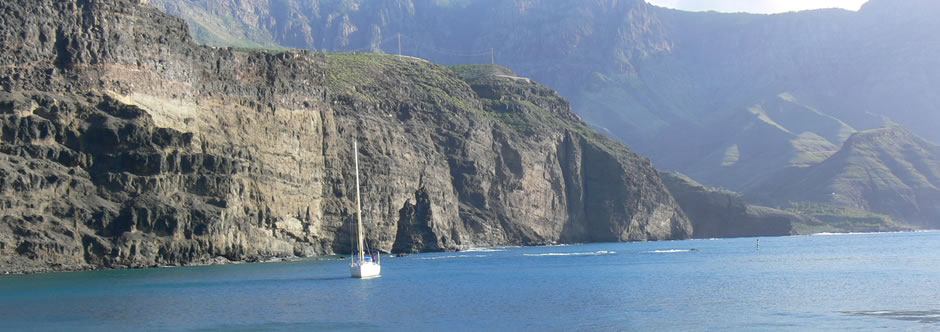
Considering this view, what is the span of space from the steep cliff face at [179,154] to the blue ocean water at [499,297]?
262 inches

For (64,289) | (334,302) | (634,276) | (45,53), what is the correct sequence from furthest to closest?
(45,53)
(634,276)
(64,289)
(334,302)

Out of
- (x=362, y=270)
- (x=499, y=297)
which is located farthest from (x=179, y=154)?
(x=499, y=297)

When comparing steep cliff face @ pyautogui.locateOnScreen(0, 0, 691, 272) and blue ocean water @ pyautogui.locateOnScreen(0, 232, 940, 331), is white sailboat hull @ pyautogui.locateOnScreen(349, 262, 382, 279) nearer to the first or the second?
blue ocean water @ pyautogui.locateOnScreen(0, 232, 940, 331)

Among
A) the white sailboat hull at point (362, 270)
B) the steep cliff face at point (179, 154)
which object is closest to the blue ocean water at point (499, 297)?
the white sailboat hull at point (362, 270)

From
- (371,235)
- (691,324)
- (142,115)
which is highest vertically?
(142,115)

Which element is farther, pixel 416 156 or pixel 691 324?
pixel 416 156

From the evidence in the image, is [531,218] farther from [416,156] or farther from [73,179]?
[73,179]

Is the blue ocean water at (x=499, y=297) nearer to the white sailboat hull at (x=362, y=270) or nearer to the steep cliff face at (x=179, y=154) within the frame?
the white sailboat hull at (x=362, y=270)

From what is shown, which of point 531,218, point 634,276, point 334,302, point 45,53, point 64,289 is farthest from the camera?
point 531,218

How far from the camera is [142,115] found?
130375mm

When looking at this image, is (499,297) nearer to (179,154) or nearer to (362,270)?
(362,270)

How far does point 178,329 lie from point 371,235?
95355mm

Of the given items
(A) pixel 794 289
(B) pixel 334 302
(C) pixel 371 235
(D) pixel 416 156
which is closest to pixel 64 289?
(B) pixel 334 302

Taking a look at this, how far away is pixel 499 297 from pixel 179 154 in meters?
58.5
